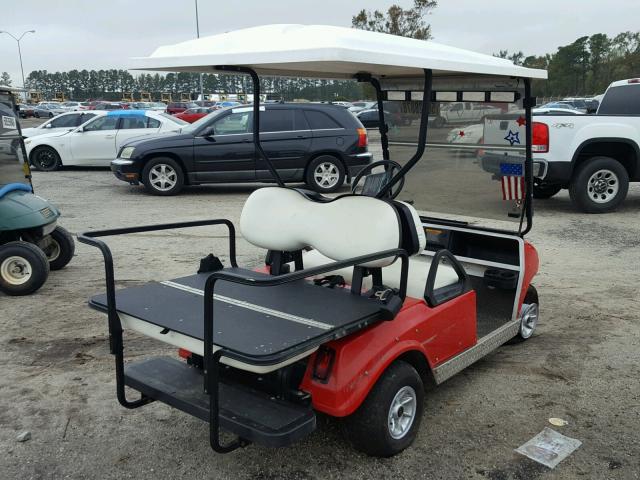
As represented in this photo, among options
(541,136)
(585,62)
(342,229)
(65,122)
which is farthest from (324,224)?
(585,62)

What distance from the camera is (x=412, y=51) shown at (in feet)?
9.53

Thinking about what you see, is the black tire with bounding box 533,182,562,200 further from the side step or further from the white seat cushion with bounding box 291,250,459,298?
the side step

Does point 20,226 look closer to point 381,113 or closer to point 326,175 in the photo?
point 381,113

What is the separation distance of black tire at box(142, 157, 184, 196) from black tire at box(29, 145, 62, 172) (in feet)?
15.0

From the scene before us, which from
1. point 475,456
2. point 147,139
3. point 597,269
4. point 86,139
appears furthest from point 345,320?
point 86,139

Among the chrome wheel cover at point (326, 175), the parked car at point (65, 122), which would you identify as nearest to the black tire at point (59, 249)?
the chrome wheel cover at point (326, 175)

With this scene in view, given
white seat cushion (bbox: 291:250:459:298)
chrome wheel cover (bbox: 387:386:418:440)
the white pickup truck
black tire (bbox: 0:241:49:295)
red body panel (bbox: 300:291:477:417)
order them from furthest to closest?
1. the white pickup truck
2. black tire (bbox: 0:241:49:295)
3. white seat cushion (bbox: 291:250:459:298)
4. chrome wheel cover (bbox: 387:386:418:440)
5. red body panel (bbox: 300:291:477:417)

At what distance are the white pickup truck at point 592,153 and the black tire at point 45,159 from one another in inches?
416

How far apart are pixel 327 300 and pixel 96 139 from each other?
12214 mm

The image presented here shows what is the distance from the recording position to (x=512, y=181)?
159 inches

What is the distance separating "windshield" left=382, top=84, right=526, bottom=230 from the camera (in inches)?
159

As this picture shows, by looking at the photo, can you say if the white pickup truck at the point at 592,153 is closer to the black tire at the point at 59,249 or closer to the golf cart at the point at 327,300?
the golf cart at the point at 327,300

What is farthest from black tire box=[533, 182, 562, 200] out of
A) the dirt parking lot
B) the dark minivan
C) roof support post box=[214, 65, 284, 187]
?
roof support post box=[214, 65, 284, 187]

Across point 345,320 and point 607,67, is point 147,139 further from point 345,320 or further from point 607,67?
point 607,67
